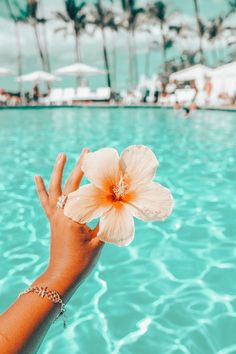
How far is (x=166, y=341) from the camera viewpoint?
10.3 feet

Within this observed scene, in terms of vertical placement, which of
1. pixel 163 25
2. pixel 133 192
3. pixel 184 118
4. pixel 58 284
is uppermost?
pixel 163 25

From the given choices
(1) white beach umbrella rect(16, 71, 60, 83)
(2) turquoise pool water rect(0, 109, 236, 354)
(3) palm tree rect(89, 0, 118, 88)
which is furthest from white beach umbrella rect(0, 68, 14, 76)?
(2) turquoise pool water rect(0, 109, 236, 354)

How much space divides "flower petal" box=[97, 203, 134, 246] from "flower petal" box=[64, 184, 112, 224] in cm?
2

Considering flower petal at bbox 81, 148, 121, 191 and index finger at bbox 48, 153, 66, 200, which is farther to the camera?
index finger at bbox 48, 153, 66, 200

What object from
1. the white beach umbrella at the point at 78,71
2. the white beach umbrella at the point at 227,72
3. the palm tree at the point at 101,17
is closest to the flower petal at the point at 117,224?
the white beach umbrella at the point at 227,72

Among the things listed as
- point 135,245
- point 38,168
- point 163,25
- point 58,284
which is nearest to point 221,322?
point 135,245

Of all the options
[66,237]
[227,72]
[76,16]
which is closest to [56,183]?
[66,237]

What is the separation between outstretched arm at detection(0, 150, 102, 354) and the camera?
3.16 ft

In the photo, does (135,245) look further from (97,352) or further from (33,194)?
(33,194)

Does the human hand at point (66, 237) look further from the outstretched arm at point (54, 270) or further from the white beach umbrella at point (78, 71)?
the white beach umbrella at point (78, 71)

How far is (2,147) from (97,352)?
33.1 feet

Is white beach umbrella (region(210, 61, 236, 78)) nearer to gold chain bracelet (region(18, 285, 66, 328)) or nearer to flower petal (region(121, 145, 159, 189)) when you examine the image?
gold chain bracelet (region(18, 285, 66, 328))

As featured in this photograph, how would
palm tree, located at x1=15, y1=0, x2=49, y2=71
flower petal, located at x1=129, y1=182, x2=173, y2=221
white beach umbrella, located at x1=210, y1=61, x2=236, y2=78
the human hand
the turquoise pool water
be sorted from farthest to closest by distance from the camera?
palm tree, located at x1=15, y1=0, x2=49, y2=71 < white beach umbrella, located at x1=210, y1=61, x2=236, y2=78 < the turquoise pool water < the human hand < flower petal, located at x1=129, y1=182, x2=173, y2=221

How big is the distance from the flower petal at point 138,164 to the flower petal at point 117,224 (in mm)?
48
